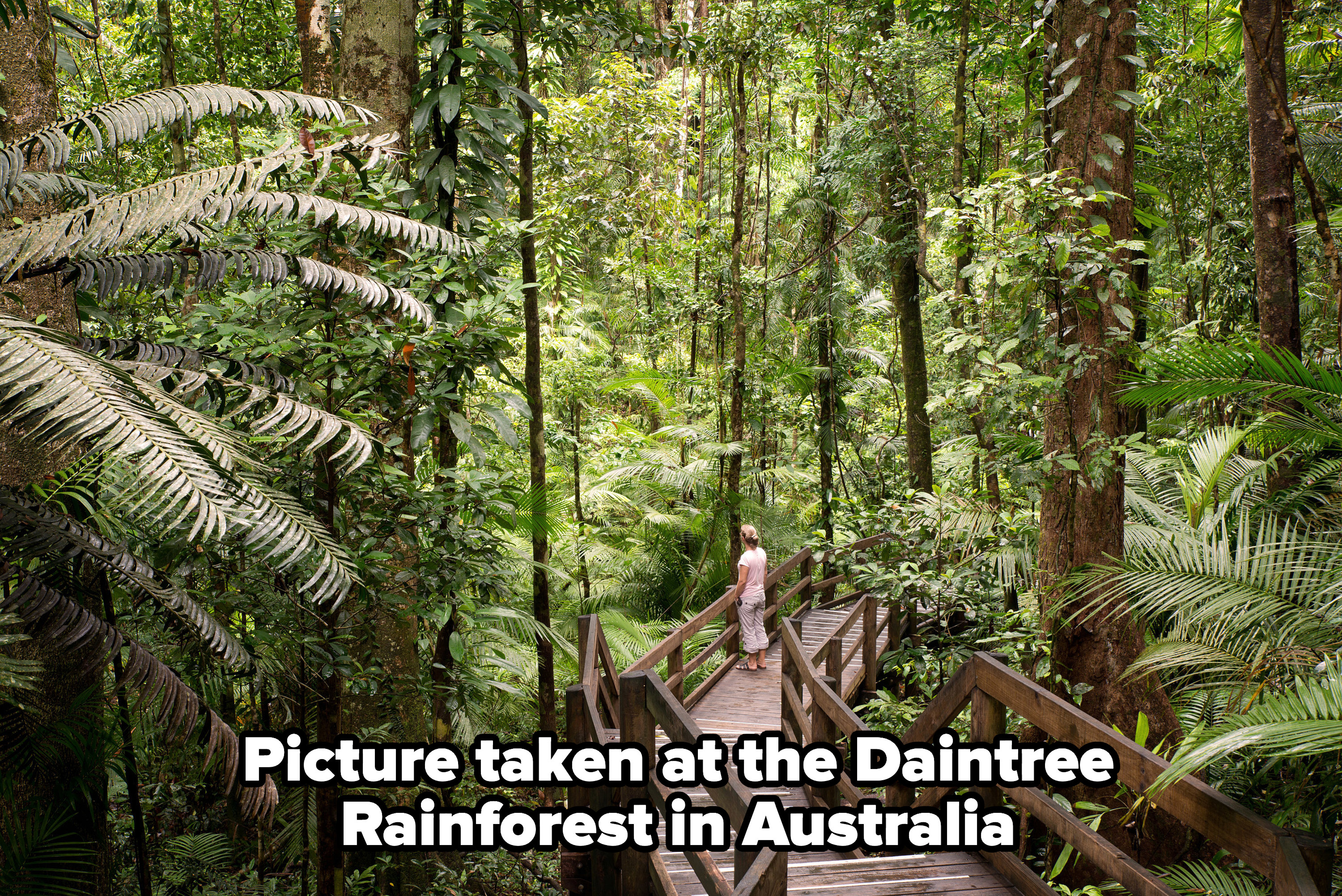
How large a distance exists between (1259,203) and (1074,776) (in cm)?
381

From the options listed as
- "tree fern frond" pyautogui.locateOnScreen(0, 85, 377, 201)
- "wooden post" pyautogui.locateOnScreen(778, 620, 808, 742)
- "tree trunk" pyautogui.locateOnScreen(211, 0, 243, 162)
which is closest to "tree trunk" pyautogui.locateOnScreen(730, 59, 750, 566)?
"wooden post" pyautogui.locateOnScreen(778, 620, 808, 742)

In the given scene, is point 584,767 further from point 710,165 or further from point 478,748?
point 710,165

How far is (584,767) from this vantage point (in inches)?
138

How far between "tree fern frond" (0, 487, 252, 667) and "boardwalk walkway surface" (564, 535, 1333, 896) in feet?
4.88

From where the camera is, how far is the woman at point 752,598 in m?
7.05

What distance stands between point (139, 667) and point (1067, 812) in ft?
9.70

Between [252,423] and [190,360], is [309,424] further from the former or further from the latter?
[190,360]

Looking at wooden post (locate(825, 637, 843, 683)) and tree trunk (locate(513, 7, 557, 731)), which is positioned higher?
tree trunk (locate(513, 7, 557, 731))

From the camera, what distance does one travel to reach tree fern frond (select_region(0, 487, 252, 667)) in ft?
8.11

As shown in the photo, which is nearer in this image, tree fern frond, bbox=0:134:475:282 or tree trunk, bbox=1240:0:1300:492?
tree fern frond, bbox=0:134:475:282

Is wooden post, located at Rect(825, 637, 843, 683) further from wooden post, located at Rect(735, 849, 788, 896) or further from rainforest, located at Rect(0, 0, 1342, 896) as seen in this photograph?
wooden post, located at Rect(735, 849, 788, 896)

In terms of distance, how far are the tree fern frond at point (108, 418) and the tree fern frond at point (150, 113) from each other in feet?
3.36

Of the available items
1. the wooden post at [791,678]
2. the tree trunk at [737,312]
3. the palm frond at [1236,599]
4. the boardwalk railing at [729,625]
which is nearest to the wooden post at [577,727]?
the boardwalk railing at [729,625]

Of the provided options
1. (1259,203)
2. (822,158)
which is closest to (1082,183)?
(1259,203)
